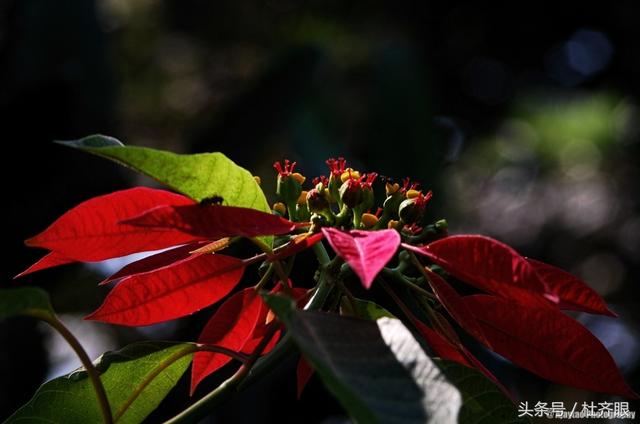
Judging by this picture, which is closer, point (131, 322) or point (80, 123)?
point (131, 322)

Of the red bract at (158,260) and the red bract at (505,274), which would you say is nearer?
the red bract at (505,274)

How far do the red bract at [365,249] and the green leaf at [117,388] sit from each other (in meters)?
0.17

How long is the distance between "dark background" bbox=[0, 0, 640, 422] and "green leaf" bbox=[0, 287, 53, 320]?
0.94 metres

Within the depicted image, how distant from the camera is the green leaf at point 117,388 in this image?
0.71m

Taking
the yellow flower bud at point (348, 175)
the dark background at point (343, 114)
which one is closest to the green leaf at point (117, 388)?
the yellow flower bud at point (348, 175)

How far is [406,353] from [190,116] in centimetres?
327

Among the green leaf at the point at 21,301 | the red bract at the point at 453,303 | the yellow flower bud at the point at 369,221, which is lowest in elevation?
the red bract at the point at 453,303

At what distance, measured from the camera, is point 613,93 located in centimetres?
385

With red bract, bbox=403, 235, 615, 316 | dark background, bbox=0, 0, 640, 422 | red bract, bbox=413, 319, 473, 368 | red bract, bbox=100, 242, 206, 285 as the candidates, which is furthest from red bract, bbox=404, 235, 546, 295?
dark background, bbox=0, 0, 640, 422

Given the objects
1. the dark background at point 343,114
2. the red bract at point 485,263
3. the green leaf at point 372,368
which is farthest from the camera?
the dark background at point 343,114

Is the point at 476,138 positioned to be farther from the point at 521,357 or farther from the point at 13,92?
the point at 521,357

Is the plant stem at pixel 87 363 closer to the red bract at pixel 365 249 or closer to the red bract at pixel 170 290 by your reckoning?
the red bract at pixel 170 290

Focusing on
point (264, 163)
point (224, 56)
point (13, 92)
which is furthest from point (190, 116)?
point (13, 92)

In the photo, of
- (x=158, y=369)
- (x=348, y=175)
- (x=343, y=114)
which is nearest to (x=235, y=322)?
(x=158, y=369)
